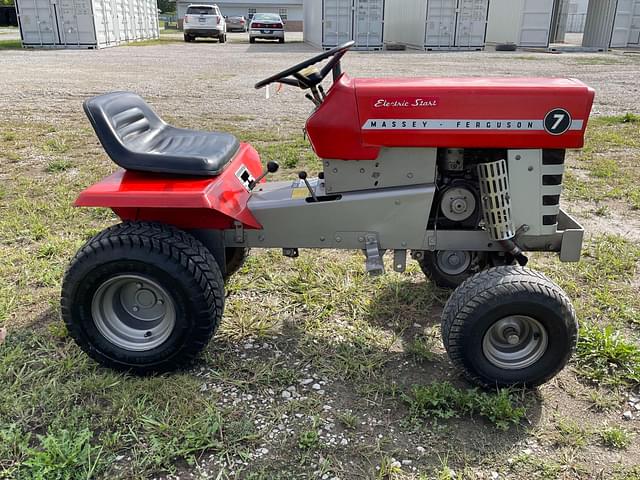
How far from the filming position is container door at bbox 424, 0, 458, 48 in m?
20.5

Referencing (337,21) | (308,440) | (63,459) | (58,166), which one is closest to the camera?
(63,459)

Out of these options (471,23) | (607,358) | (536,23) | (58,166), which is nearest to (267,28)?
(471,23)

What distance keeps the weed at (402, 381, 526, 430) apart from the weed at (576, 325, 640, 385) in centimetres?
49

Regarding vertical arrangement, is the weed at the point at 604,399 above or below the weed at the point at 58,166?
below

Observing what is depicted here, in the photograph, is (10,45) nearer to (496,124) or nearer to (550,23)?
(550,23)

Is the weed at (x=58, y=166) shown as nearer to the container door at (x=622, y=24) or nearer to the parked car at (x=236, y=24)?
the container door at (x=622, y=24)

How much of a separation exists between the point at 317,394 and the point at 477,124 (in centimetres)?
134

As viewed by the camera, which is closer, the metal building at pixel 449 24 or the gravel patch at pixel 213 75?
the gravel patch at pixel 213 75

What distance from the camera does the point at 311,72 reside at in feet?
8.43

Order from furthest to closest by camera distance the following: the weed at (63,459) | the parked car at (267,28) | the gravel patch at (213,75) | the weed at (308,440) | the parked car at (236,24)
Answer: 1. the parked car at (236,24)
2. the parked car at (267,28)
3. the gravel patch at (213,75)
4. the weed at (308,440)
5. the weed at (63,459)

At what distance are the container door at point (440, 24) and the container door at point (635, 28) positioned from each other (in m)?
6.89

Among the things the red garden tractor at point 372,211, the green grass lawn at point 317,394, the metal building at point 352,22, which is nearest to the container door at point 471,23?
the metal building at point 352,22

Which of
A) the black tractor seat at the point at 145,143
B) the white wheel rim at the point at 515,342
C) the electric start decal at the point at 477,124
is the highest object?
the electric start decal at the point at 477,124

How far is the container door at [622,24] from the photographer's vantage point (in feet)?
69.7
